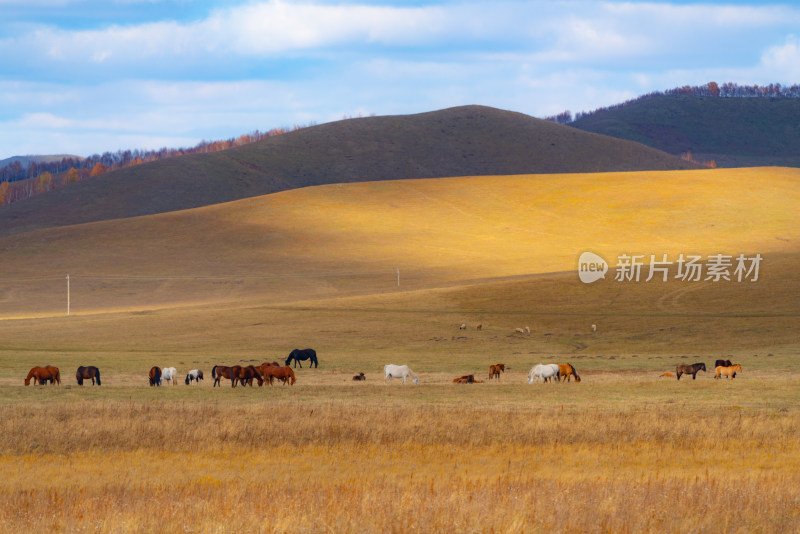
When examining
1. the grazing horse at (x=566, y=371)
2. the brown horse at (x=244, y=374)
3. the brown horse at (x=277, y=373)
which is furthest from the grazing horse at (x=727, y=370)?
the brown horse at (x=244, y=374)

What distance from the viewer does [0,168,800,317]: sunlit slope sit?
82688 mm

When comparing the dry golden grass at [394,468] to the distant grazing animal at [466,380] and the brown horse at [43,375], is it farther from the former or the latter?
the distant grazing animal at [466,380]

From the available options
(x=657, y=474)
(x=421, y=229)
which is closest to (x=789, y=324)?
(x=657, y=474)

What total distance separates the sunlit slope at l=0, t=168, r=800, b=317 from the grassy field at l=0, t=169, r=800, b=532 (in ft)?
1.95

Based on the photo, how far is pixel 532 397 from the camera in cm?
2527

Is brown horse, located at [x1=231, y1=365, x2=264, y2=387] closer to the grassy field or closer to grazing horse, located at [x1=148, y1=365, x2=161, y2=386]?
the grassy field

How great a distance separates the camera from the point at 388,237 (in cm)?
10450

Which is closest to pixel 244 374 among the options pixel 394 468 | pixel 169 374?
pixel 169 374

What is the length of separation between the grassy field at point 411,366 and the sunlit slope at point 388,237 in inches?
23.4

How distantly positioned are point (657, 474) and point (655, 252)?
81.0 meters

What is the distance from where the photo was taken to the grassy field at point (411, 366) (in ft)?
35.3

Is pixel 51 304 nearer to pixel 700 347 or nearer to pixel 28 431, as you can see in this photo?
pixel 700 347

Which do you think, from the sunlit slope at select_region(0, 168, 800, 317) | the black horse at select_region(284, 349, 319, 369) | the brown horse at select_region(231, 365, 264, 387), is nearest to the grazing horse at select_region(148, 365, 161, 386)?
the brown horse at select_region(231, 365, 264, 387)

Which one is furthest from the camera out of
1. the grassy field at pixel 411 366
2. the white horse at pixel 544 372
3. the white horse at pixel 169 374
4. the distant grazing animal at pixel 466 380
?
the white horse at pixel 169 374
